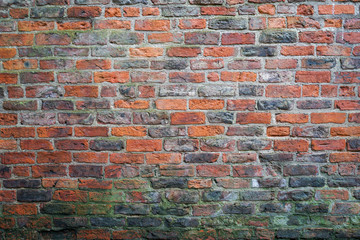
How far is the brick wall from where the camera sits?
1.56 metres

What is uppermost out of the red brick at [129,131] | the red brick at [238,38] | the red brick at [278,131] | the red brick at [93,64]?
the red brick at [238,38]

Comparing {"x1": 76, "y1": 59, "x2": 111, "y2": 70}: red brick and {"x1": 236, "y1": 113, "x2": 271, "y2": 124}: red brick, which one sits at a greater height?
{"x1": 76, "y1": 59, "x2": 111, "y2": 70}: red brick

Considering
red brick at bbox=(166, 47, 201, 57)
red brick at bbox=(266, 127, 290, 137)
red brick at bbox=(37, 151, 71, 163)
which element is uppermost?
red brick at bbox=(166, 47, 201, 57)

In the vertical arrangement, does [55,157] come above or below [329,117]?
below

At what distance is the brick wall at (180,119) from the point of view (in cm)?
156

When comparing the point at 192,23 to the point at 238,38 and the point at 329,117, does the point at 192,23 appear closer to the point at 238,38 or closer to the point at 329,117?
the point at 238,38

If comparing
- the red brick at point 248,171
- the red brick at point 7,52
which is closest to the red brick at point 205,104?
the red brick at point 248,171

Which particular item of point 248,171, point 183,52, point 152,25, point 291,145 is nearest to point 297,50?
point 291,145

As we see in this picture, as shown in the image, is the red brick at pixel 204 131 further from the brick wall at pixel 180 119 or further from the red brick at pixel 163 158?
the red brick at pixel 163 158

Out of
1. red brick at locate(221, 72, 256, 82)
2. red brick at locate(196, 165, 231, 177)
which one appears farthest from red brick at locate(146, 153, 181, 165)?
red brick at locate(221, 72, 256, 82)

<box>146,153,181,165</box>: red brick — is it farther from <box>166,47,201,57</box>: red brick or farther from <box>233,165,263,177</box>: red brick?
<box>166,47,201,57</box>: red brick

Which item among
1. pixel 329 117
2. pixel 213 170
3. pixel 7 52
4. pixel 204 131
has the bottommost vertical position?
pixel 213 170

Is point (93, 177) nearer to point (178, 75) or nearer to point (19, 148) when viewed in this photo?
point (19, 148)

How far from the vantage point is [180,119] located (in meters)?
1.59
